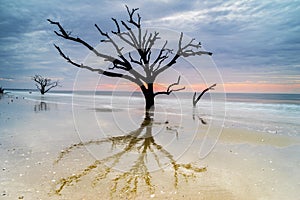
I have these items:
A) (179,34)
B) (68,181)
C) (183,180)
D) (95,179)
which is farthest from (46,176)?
(179,34)

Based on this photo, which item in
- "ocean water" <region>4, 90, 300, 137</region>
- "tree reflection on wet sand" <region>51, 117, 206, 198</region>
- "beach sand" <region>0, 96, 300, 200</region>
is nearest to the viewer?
"beach sand" <region>0, 96, 300, 200</region>

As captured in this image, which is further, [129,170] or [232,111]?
[232,111]

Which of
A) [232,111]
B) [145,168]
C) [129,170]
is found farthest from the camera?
[232,111]

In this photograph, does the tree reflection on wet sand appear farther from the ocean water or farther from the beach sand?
the ocean water

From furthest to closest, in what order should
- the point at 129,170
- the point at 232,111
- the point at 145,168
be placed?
the point at 232,111 → the point at 145,168 → the point at 129,170

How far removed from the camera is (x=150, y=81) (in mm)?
16719

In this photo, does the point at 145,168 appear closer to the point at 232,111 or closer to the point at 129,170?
the point at 129,170

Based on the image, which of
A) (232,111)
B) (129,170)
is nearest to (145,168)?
(129,170)

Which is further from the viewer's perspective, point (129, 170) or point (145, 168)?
point (145, 168)

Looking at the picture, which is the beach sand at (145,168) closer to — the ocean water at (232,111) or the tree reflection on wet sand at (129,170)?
the tree reflection on wet sand at (129,170)

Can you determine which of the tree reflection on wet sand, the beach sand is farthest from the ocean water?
the tree reflection on wet sand

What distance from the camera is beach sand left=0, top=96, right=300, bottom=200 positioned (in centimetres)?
307

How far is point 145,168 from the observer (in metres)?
4.05

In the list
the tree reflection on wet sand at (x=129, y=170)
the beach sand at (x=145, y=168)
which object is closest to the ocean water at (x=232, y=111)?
the beach sand at (x=145, y=168)
